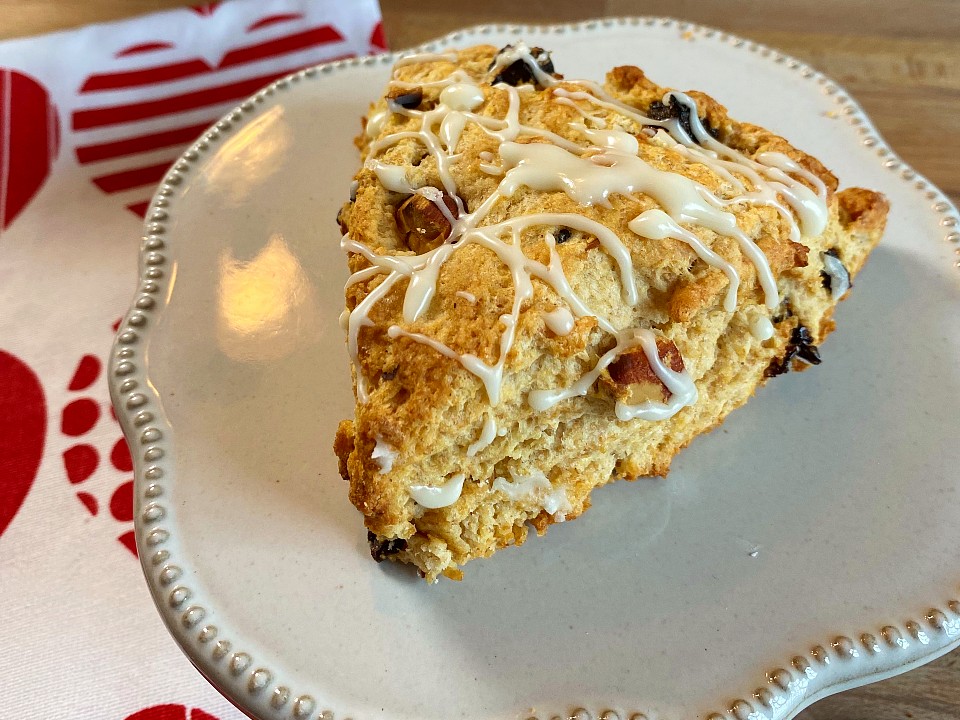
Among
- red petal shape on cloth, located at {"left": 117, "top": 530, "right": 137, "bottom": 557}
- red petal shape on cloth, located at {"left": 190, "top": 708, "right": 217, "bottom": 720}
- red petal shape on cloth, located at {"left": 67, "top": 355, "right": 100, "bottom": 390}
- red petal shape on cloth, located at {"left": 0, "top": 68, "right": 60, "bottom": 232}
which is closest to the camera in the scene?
red petal shape on cloth, located at {"left": 190, "top": 708, "right": 217, "bottom": 720}

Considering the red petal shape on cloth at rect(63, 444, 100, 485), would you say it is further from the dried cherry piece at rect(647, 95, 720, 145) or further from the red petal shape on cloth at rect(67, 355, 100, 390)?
the dried cherry piece at rect(647, 95, 720, 145)

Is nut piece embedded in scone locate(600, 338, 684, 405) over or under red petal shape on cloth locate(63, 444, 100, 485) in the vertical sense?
over

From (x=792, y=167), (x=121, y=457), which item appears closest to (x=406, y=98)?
(x=792, y=167)

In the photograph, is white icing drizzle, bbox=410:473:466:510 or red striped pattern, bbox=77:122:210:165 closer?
white icing drizzle, bbox=410:473:466:510

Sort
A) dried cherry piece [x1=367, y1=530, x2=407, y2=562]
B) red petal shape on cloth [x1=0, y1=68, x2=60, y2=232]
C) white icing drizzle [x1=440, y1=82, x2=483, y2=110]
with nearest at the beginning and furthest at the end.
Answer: dried cherry piece [x1=367, y1=530, x2=407, y2=562], white icing drizzle [x1=440, y1=82, x2=483, y2=110], red petal shape on cloth [x1=0, y1=68, x2=60, y2=232]

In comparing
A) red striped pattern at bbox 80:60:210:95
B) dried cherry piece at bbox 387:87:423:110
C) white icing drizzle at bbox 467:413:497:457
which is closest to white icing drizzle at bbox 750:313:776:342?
white icing drizzle at bbox 467:413:497:457

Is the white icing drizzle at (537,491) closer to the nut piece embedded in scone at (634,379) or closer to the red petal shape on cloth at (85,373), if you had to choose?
the nut piece embedded in scone at (634,379)

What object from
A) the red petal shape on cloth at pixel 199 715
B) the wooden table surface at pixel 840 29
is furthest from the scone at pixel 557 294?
the wooden table surface at pixel 840 29
